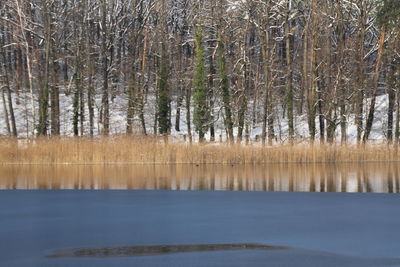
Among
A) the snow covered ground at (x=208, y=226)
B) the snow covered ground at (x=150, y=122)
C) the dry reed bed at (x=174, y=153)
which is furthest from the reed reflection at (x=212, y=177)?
the snow covered ground at (x=150, y=122)

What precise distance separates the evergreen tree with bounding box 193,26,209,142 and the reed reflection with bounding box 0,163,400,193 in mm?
16659

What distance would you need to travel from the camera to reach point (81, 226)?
11219 mm

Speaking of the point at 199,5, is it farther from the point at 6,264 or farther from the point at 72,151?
the point at 6,264

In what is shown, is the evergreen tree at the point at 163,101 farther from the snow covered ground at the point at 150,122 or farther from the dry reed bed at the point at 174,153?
the dry reed bed at the point at 174,153

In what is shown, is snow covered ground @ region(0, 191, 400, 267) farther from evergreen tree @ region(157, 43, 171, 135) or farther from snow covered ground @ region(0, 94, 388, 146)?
evergreen tree @ region(157, 43, 171, 135)

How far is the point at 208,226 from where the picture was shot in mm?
11133

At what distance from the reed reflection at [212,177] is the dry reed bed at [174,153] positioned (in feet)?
3.53

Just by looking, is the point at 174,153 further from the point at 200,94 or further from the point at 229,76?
the point at 229,76

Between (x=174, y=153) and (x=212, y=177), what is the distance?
22.7 ft

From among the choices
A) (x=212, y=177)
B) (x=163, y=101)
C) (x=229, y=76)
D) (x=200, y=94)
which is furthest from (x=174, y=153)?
(x=229, y=76)

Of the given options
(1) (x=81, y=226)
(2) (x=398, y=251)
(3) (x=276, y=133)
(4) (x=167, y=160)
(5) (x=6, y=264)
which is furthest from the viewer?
(3) (x=276, y=133)

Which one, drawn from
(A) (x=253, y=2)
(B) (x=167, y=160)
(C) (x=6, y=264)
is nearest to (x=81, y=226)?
(C) (x=6, y=264)

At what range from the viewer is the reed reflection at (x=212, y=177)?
18.7m

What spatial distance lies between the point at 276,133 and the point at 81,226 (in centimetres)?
3554
